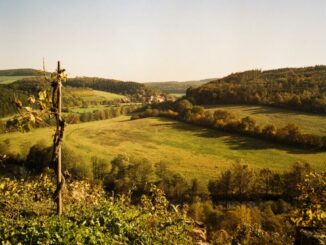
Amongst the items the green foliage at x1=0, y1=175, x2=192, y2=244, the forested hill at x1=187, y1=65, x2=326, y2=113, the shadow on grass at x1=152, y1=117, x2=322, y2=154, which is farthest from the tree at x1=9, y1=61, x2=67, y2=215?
the forested hill at x1=187, y1=65, x2=326, y2=113

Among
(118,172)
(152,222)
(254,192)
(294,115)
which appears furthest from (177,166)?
(152,222)

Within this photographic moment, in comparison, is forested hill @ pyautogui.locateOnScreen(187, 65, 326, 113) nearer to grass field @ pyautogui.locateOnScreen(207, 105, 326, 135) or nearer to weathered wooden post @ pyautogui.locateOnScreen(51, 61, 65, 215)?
grass field @ pyautogui.locateOnScreen(207, 105, 326, 135)

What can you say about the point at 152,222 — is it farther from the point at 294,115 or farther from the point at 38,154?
the point at 294,115

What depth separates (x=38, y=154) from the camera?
9412 cm

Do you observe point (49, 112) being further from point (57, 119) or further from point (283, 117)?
point (283, 117)

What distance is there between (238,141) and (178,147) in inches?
780

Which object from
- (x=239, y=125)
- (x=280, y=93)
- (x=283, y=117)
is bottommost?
(x=239, y=125)

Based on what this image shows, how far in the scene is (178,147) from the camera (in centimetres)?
11369

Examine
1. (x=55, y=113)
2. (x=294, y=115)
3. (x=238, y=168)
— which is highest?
(x=55, y=113)

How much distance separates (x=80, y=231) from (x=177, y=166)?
83965mm

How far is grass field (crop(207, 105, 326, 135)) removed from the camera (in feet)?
364

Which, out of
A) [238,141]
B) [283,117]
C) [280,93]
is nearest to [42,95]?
[238,141]

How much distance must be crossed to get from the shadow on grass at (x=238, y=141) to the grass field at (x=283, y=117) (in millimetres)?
8826

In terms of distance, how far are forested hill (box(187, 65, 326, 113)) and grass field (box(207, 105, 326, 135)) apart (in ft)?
15.2
